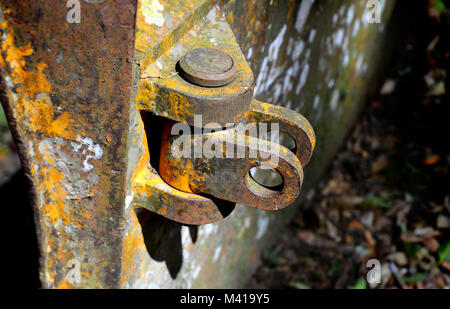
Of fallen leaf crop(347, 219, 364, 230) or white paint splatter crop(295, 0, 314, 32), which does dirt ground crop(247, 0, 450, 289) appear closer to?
fallen leaf crop(347, 219, 364, 230)

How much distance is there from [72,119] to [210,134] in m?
0.33

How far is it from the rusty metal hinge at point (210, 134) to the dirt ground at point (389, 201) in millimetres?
1820

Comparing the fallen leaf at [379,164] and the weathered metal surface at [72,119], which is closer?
the weathered metal surface at [72,119]

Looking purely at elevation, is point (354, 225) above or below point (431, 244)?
below

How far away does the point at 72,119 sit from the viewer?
1100 mm

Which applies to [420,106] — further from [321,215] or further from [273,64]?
[273,64]

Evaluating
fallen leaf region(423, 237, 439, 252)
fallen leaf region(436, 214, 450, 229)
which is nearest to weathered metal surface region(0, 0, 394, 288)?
fallen leaf region(423, 237, 439, 252)

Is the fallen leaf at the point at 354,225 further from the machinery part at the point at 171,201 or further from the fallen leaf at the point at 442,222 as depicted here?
the machinery part at the point at 171,201

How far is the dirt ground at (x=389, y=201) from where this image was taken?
309 cm

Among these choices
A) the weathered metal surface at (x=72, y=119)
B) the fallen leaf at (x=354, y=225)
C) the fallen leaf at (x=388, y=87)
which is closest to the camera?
the weathered metal surface at (x=72, y=119)

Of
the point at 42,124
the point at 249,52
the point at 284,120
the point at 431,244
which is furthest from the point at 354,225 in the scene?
the point at 42,124

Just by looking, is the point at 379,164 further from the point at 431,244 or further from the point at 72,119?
the point at 72,119

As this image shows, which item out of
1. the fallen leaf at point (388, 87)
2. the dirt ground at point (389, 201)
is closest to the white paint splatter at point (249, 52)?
the dirt ground at point (389, 201)
